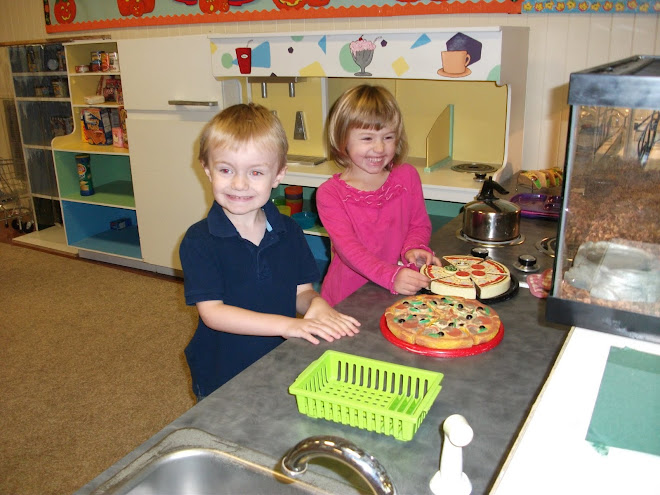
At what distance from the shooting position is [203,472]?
31.2 inches

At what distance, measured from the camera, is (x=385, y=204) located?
1.66 meters

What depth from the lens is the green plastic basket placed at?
80 centimetres

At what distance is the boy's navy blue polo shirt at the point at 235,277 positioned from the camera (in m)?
1.20

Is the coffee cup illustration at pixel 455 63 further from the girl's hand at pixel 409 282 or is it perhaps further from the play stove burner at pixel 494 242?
the girl's hand at pixel 409 282

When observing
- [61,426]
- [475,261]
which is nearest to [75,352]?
[61,426]

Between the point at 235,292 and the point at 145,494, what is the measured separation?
1.81ft

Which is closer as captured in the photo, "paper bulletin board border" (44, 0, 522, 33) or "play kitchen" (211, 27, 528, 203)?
"play kitchen" (211, 27, 528, 203)

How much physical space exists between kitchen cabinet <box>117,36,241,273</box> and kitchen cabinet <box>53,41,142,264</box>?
0.22m

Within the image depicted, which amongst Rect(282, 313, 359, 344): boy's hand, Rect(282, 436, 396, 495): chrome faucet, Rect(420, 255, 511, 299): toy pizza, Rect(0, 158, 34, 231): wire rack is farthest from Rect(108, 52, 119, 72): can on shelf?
Rect(282, 436, 396, 495): chrome faucet

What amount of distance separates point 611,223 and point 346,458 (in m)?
0.47

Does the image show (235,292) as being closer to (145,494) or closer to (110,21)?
(145,494)

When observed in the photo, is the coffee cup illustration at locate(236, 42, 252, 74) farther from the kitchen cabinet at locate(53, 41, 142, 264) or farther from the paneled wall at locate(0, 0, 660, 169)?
the kitchen cabinet at locate(53, 41, 142, 264)

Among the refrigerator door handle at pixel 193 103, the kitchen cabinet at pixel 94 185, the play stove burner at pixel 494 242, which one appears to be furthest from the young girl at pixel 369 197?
the kitchen cabinet at pixel 94 185

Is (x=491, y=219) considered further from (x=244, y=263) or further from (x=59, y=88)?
(x=59, y=88)
